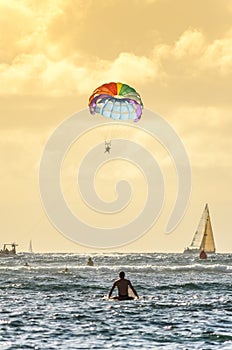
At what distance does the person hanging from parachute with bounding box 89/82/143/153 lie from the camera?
42000 millimetres

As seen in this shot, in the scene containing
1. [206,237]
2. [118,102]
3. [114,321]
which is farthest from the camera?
[206,237]

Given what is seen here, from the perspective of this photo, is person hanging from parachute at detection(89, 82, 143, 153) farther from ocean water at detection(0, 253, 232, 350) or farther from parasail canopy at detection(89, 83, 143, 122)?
ocean water at detection(0, 253, 232, 350)

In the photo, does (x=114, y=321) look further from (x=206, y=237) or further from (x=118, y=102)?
(x=206, y=237)

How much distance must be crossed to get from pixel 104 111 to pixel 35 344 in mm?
25853

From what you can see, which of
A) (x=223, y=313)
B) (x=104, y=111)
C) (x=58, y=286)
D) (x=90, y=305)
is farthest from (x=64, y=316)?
(x=104, y=111)

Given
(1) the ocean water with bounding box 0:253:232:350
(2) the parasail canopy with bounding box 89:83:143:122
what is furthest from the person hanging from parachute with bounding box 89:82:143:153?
(1) the ocean water with bounding box 0:253:232:350

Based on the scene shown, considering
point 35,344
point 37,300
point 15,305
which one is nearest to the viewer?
point 35,344

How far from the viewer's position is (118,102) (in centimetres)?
4222

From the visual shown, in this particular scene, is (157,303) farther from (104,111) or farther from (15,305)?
(104,111)

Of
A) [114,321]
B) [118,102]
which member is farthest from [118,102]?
[114,321]

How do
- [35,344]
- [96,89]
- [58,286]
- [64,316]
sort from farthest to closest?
1. [96,89]
2. [58,286]
3. [64,316]
4. [35,344]

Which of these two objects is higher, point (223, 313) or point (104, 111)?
point (104, 111)

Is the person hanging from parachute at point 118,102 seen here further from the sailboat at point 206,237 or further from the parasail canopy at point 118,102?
the sailboat at point 206,237

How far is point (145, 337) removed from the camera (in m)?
19.2
